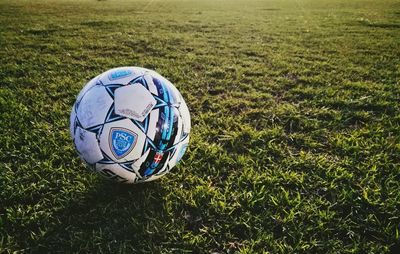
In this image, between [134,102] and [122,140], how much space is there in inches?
12.1

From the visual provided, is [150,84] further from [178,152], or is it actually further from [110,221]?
[110,221]

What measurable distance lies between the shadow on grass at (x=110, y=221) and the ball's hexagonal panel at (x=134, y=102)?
29.1 inches

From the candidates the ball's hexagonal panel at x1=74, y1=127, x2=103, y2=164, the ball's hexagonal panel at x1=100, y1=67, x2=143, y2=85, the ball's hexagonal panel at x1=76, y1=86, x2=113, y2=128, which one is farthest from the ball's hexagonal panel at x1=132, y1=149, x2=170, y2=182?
the ball's hexagonal panel at x1=100, y1=67, x2=143, y2=85

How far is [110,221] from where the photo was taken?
2.48 metres

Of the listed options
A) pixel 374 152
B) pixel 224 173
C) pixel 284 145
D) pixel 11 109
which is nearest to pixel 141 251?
pixel 224 173

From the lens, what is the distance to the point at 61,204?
2648 millimetres

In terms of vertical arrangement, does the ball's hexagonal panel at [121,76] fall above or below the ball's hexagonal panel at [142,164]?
above

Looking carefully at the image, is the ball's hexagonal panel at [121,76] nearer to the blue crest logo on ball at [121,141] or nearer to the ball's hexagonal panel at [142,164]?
the blue crest logo on ball at [121,141]

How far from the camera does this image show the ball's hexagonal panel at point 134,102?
8.00 ft

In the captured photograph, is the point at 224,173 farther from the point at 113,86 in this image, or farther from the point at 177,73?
the point at 177,73

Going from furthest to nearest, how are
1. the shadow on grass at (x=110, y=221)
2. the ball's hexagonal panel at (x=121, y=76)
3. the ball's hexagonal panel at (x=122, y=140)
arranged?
the ball's hexagonal panel at (x=121, y=76) < the ball's hexagonal panel at (x=122, y=140) < the shadow on grass at (x=110, y=221)

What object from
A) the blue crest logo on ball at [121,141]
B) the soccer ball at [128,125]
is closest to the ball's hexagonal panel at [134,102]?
the soccer ball at [128,125]

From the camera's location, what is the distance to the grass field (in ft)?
7.80

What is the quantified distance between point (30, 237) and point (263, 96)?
3611 mm
